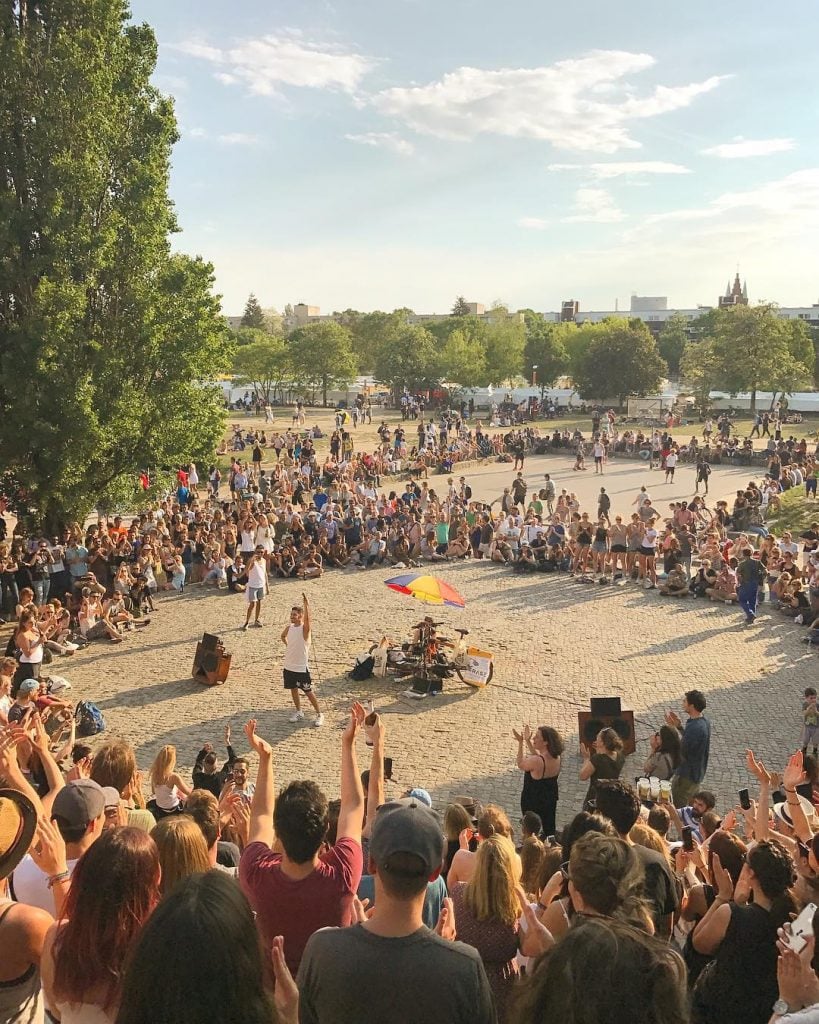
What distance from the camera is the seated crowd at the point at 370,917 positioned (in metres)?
2.33

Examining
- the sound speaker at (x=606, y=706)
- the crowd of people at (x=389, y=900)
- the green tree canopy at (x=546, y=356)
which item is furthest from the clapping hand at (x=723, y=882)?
the green tree canopy at (x=546, y=356)

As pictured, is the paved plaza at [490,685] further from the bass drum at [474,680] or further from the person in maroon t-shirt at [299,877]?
the person in maroon t-shirt at [299,877]

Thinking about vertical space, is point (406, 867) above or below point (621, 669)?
above

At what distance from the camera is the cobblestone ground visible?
36.4 ft

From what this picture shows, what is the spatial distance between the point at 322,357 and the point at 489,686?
63.3 meters

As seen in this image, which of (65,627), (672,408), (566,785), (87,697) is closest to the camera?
(566,785)

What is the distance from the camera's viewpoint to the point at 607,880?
3412 millimetres

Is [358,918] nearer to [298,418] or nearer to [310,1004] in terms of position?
[310,1004]

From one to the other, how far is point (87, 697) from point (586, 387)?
6206 cm

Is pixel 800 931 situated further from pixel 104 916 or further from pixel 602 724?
pixel 602 724

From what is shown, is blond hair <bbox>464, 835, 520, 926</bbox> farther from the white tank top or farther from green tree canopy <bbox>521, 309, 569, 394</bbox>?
green tree canopy <bbox>521, 309, 569, 394</bbox>

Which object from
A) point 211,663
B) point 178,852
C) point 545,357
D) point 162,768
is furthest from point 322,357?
point 178,852

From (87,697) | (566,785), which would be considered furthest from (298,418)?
(566,785)

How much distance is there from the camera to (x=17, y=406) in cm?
1677
